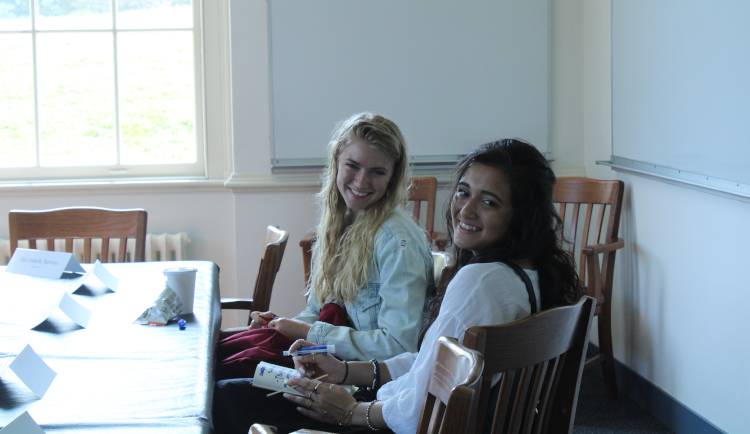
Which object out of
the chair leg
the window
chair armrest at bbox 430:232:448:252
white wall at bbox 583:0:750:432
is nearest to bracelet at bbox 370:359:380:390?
white wall at bbox 583:0:750:432

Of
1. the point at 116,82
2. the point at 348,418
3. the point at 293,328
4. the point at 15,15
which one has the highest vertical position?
the point at 15,15

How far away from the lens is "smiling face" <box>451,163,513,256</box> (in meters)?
1.20

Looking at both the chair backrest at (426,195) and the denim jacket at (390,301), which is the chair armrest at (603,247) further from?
the denim jacket at (390,301)

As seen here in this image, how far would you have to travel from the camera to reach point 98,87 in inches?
127

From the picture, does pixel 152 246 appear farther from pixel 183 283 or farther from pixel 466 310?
pixel 466 310

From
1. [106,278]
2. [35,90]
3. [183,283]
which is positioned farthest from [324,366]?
[35,90]

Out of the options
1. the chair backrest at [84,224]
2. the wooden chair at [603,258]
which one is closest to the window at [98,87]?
the chair backrest at [84,224]

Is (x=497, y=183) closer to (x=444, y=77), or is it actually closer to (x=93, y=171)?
(x=444, y=77)

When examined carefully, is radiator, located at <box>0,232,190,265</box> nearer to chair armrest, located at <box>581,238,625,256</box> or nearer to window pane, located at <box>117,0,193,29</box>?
window pane, located at <box>117,0,193,29</box>

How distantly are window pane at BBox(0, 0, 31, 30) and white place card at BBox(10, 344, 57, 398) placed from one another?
2.61 meters

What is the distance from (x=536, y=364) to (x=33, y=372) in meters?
0.84

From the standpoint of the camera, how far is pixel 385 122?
5.49 ft

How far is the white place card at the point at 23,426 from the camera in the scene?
2.68ft

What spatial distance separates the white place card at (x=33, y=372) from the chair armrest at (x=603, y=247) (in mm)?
1848
